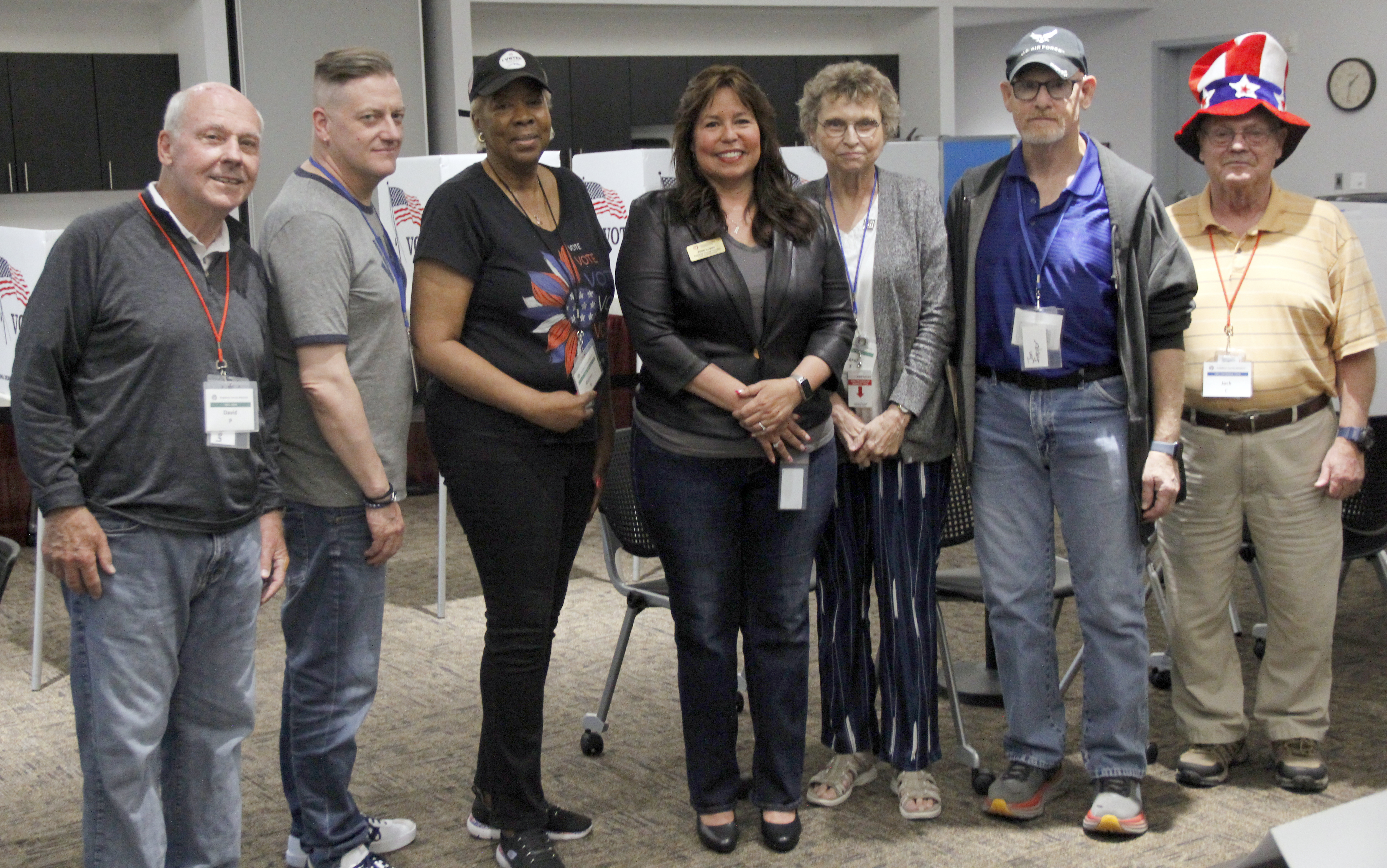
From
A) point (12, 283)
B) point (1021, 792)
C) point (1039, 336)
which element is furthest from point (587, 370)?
point (12, 283)

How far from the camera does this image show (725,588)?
2.51 meters

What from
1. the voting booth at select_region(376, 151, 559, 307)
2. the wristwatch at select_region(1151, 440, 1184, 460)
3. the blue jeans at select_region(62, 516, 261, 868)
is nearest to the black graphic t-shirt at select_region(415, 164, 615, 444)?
the blue jeans at select_region(62, 516, 261, 868)

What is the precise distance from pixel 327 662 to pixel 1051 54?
5.74 ft

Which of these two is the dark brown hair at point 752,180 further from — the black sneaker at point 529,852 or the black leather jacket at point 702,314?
the black sneaker at point 529,852

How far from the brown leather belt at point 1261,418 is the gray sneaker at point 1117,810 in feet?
2.54

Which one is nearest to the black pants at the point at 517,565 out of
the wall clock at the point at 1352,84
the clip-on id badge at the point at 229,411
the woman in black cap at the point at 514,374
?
the woman in black cap at the point at 514,374

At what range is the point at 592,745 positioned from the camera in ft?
10.3

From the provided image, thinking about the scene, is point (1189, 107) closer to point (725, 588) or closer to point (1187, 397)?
point (1187, 397)

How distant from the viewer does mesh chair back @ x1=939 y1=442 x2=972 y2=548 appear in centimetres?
318

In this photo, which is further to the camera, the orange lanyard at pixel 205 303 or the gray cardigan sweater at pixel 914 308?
the gray cardigan sweater at pixel 914 308

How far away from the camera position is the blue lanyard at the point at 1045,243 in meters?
2.53

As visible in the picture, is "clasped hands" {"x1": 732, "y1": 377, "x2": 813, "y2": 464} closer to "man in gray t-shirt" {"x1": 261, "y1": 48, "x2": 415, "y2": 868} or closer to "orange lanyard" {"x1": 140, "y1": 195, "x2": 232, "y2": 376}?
"man in gray t-shirt" {"x1": 261, "y1": 48, "x2": 415, "y2": 868}

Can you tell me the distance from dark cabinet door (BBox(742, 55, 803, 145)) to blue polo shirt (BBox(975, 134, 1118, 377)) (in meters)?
8.17

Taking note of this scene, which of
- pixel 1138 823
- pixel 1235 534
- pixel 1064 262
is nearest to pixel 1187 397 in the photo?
pixel 1235 534
